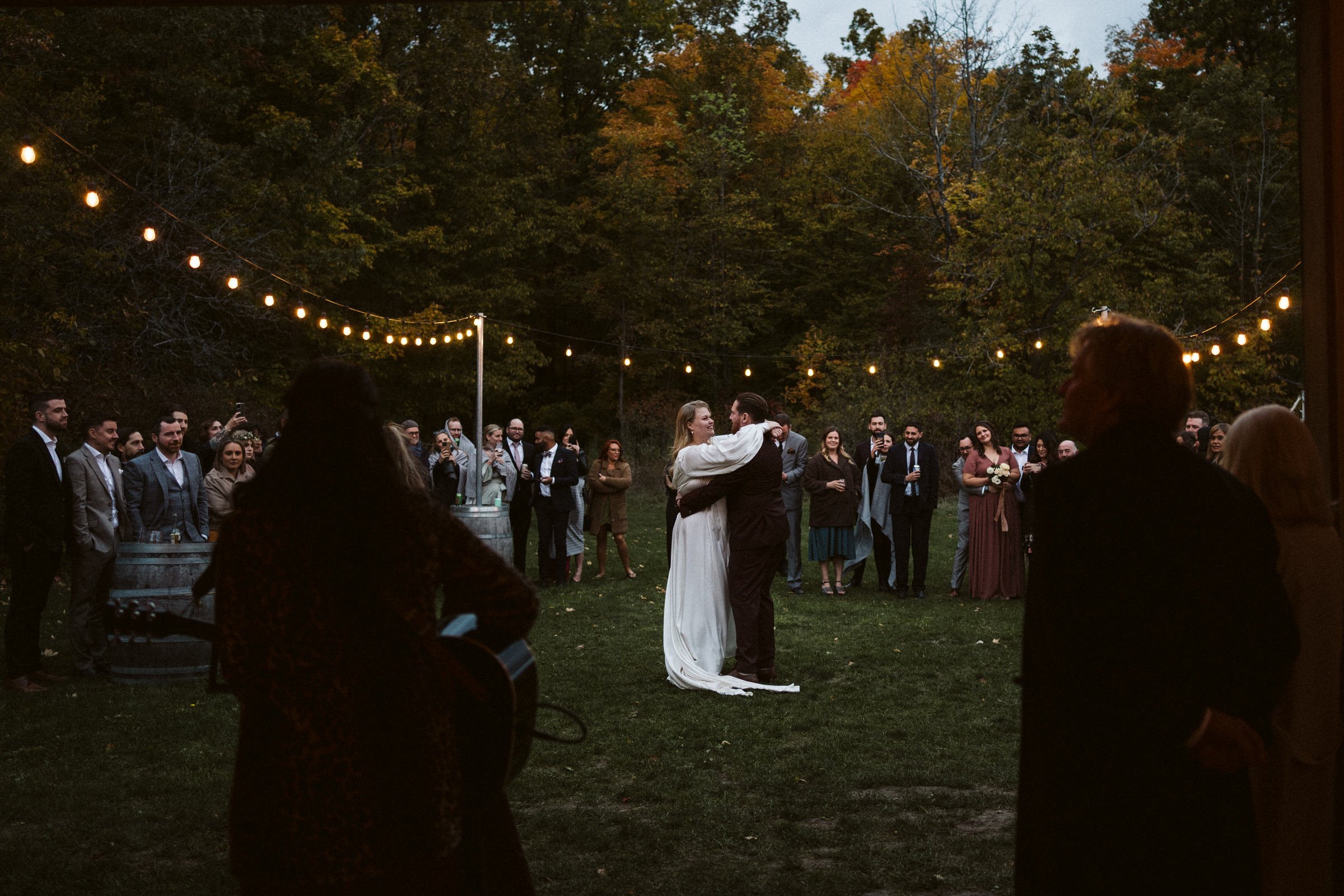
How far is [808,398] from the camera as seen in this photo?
120 ft

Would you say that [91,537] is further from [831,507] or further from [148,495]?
[831,507]

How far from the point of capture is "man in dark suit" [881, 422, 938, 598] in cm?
1298

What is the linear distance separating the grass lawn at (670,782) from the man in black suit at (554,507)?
163 inches

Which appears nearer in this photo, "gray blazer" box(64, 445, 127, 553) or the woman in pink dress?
"gray blazer" box(64, 445, 127, 553)

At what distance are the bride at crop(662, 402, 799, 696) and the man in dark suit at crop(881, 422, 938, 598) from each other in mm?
5008

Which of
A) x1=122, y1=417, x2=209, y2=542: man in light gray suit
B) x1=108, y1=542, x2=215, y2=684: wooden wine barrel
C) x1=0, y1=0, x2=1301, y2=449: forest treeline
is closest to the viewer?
x1=108, y1=542, x2=215, y2=684: wooden wine barrel

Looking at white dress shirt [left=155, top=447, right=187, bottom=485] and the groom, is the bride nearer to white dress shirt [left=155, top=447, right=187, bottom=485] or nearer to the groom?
the groom

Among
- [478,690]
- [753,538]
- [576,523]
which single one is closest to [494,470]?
[576,523]

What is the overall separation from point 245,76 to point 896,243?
2076 centimetres

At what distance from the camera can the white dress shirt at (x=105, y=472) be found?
849 cm

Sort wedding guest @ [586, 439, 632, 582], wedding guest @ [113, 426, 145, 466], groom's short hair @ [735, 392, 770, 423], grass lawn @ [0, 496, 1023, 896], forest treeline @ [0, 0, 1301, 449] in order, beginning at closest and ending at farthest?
grass lawn @ [0, 496, 1023, 896] → groom's short hair @ [735, 392, 770, 423] → wedding guest @ [113, 426, 145, 466] → wedding guest @ [586, 439, 632, 582] → forest treeline @ [0, 0, 1301, 449]

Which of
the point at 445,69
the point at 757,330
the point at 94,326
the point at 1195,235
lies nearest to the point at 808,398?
the point at 757,330

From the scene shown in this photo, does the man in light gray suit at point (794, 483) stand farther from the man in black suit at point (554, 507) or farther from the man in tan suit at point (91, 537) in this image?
the man in tan suit at point (91, 537)

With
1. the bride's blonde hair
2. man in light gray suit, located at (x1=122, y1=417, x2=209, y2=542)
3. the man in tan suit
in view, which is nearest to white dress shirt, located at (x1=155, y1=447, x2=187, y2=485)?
man in light gray suit, located at (x1=122, y1=417, x2=209, y2=542)
